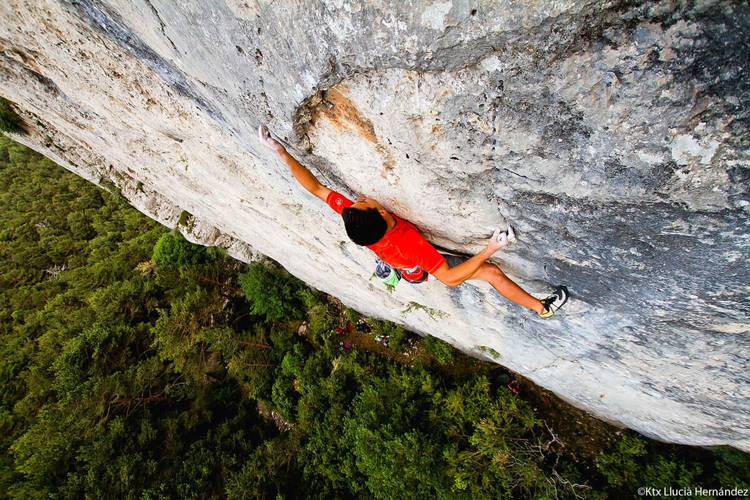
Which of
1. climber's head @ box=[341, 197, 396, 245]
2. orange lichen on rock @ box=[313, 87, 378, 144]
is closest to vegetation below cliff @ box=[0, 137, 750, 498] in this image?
climber's head @ box=[341, 197, 396, 245]

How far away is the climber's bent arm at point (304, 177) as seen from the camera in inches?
102


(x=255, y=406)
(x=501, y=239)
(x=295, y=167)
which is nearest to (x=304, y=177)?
(x=295, y=167)

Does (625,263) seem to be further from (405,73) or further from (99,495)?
(99,495)

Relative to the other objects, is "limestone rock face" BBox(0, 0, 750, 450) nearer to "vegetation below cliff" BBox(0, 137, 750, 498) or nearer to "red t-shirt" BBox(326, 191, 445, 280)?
"red t-shirt" BBox(326, 191, 445, 280)

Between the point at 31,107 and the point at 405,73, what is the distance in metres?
5.85

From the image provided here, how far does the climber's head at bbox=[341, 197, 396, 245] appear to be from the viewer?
2.38m

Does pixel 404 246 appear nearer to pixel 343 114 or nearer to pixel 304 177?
pixel 304 177

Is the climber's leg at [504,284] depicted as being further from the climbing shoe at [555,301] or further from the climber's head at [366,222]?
the climber's head at [366,222]

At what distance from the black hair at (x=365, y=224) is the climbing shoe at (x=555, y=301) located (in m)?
1.31

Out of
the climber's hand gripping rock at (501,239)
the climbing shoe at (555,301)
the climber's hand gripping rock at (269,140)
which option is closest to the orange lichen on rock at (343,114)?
the climber's hand gripping rock at (269,140)

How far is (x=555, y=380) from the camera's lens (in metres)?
4.45

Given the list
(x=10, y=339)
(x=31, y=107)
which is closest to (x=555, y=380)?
(x=31, y=107)

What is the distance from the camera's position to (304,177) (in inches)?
105

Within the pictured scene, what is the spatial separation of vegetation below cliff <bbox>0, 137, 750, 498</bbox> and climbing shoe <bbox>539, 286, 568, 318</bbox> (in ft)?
11.9
